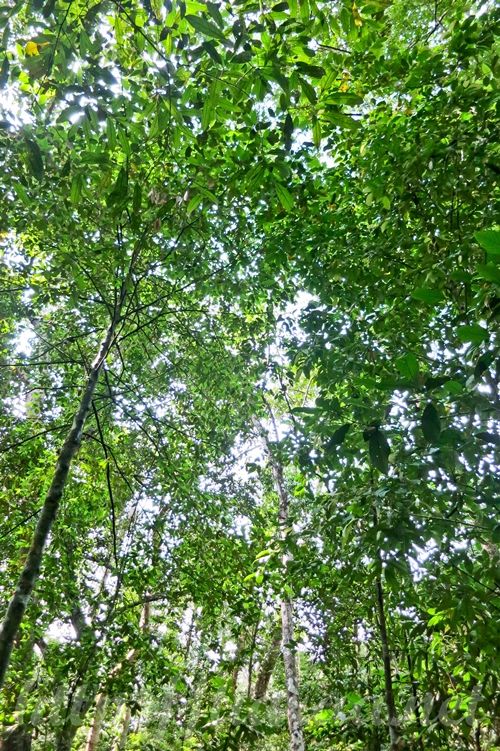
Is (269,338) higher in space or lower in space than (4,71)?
higher

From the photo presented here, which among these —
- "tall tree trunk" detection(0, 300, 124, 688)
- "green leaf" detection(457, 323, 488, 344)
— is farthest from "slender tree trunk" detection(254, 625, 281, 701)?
"green leaf" detection(457, 323, 488, 344)

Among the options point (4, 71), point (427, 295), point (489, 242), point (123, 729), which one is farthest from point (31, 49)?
point (123, 729)

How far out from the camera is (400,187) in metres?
2.49

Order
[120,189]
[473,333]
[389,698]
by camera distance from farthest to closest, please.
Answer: [389,698], [120,189], [473,333]

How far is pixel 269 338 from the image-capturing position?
165 inches

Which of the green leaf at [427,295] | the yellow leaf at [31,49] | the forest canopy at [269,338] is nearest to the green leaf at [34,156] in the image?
the forest canopy at [269,338]

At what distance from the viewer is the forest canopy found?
1.58m

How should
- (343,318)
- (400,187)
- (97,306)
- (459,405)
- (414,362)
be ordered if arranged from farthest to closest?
(97,306), (343,318), (400,187), (459,405), (414,362)

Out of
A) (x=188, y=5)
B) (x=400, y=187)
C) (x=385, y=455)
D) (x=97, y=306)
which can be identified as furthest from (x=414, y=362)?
(x=97, y=306)

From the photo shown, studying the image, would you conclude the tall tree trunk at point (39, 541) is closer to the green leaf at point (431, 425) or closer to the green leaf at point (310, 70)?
the green leaf at point (310, 70)

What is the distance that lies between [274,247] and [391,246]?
2.67 ft

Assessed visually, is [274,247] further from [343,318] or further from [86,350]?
[86,350]

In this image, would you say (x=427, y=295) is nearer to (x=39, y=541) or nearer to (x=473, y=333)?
(x=473, y=333)

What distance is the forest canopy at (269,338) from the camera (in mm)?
1585
